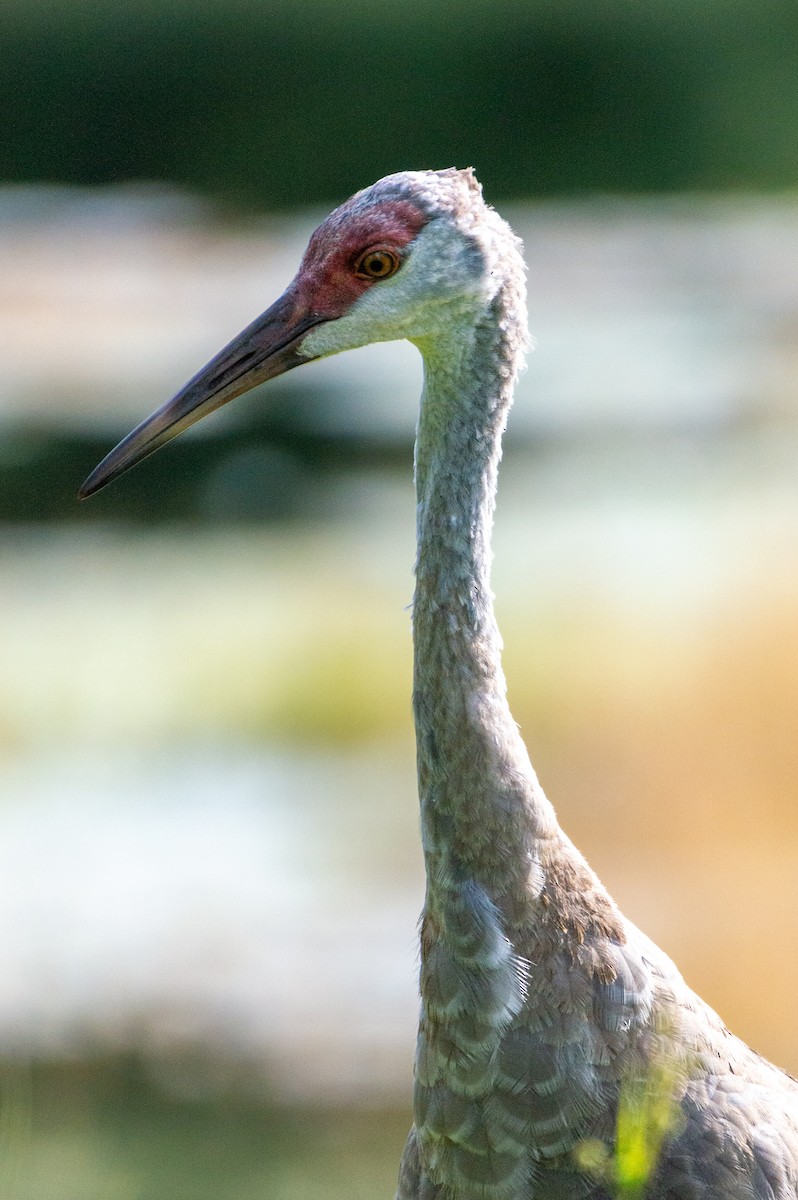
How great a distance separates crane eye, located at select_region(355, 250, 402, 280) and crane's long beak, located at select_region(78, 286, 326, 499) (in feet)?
0.42

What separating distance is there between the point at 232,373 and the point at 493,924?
3.52 feet

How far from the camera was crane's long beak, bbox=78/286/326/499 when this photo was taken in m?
3.07

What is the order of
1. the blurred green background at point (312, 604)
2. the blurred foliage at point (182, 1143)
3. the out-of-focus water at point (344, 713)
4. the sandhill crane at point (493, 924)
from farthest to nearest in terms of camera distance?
the out-of-focus water at point (344, 713) < the blurred green background at point (312, 604) < the blurred foliage at point (182, 1143) < the sandhill crane at point (493, 924)

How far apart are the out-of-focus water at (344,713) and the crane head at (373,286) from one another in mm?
2673

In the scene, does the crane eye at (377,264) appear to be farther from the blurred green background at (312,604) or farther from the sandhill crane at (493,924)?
the blurred green background at (312,604)

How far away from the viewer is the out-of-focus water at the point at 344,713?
18.0ft

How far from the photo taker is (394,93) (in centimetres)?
1466

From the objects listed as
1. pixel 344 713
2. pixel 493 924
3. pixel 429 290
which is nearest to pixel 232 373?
pixel 429 290

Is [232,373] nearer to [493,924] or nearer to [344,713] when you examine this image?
[493,924]

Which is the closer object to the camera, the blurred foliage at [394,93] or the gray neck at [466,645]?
the gray neck at [466,645]

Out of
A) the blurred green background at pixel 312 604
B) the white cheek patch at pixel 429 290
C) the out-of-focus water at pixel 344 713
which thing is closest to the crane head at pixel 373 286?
the white cheek patch at pixel 429 290

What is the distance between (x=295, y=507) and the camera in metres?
8.70

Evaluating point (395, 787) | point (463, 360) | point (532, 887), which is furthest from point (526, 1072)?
point (395, 787)

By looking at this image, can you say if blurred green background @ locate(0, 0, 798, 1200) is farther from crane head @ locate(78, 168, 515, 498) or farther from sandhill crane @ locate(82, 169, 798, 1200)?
crane head @ locate(78, 168, 515, 498)
